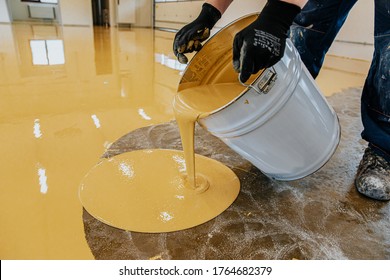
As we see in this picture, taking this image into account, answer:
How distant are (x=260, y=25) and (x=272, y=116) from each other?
25 centimetres

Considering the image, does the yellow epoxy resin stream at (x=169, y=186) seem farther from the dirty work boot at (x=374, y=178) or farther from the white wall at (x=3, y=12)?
the white wall at (x=3, y=12)

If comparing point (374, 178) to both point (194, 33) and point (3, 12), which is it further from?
point (3, 12)

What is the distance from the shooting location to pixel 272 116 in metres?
0.81

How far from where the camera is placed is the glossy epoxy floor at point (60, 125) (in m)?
0.81

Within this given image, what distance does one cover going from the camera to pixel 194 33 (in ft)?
3.56

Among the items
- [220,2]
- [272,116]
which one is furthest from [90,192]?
[220,2]

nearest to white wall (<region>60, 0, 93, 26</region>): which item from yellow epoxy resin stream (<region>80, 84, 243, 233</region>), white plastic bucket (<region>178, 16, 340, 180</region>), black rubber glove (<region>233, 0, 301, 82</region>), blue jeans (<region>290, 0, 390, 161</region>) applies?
blue jeans (<region>290, 0, 390, 161</region>)

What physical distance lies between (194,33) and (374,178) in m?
0.88

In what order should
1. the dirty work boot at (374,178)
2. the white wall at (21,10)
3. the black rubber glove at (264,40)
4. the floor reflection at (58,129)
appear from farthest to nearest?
the white wall at (21,10) < the dirty work boot at (374,178) < the floor reflection at (58,129) < the black rubber glove at (264,40)

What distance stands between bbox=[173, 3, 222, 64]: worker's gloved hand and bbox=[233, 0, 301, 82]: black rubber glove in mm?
360

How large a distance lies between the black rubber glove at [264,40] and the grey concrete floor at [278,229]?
46 centimetres

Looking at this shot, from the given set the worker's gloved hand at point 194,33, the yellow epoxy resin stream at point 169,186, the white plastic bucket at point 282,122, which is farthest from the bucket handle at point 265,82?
the worker's gloved hand at point 194,33

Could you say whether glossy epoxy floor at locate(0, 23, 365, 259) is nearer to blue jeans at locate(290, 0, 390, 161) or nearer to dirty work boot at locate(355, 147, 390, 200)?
blue jeans at locate(290, 0, 390, 161)

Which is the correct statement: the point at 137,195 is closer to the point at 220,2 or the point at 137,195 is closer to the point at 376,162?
the point at 220,2
